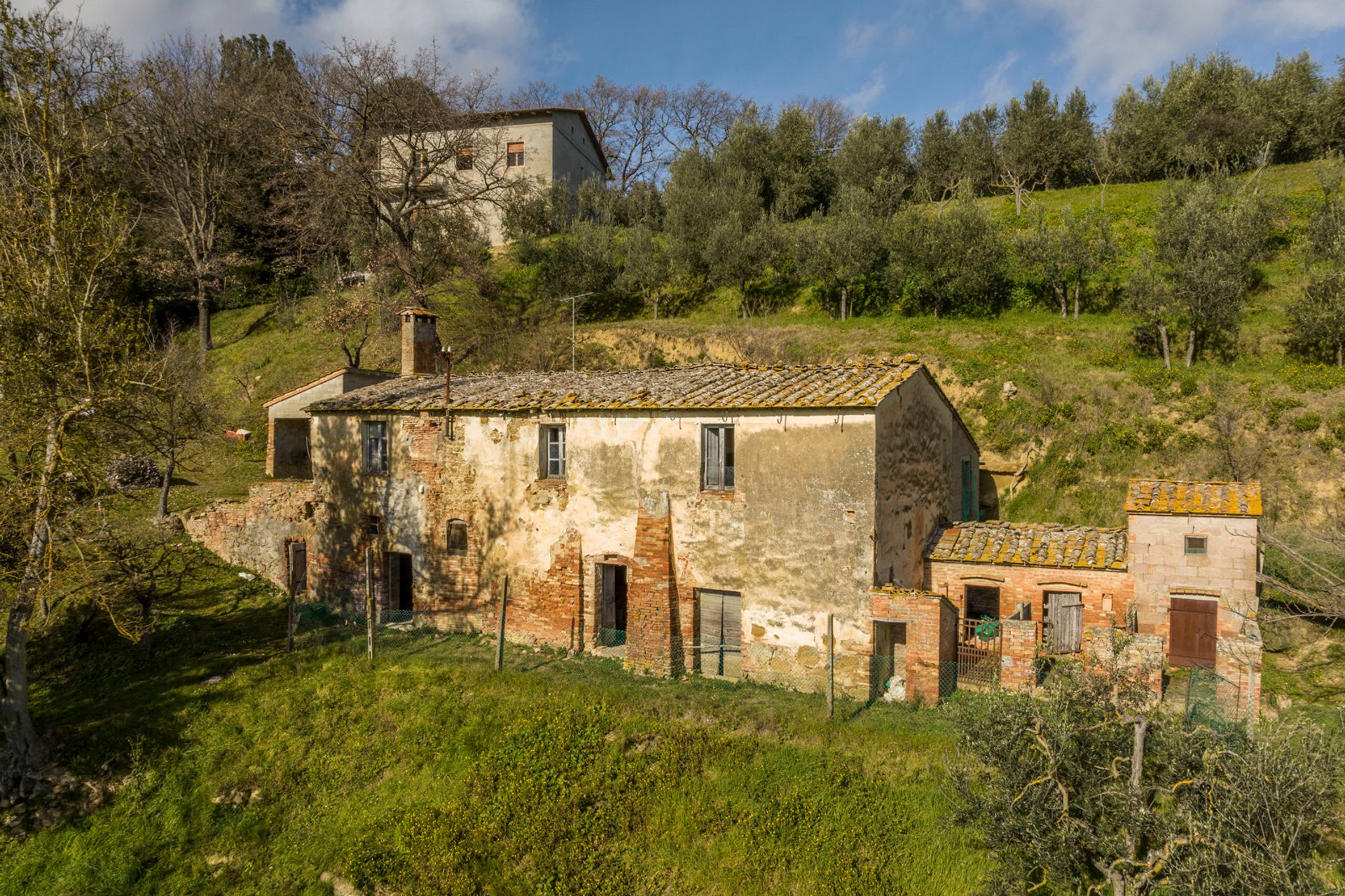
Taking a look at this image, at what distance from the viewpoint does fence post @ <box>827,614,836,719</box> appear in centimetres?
1180

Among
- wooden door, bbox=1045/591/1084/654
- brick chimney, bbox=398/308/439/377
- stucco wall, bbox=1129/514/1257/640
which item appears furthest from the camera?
brick chimney, bbox=398/308/439/377

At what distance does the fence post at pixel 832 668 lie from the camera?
1180cm

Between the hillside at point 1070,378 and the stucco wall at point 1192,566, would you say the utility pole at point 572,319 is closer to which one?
the hillside at point 1070,378

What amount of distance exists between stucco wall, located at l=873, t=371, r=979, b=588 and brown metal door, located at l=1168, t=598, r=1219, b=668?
182 inches

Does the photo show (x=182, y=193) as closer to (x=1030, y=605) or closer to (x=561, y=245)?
(x=561, y=245)

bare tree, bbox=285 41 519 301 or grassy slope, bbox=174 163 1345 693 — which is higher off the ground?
bare tree, bbox=285 41 519 301

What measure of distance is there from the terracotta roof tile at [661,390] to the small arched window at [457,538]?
258 centimetres

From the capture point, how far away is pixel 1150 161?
40.0 meters

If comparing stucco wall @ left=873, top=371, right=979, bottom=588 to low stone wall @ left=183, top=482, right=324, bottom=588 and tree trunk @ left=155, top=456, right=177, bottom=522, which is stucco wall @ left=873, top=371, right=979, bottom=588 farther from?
tree trunk @ left=155, top=456, right=177, bottom=522

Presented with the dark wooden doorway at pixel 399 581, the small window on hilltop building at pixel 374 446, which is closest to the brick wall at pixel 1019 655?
the dark wooden doorway at pixel 399 581

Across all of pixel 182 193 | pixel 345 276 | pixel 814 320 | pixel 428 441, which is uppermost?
pixel 182 193

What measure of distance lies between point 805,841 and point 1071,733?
3752mm

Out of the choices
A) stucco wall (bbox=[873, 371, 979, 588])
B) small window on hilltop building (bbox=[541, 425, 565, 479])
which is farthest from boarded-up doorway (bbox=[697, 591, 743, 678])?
small window on hilltop building (bbox=[541, 425, 565, 479])

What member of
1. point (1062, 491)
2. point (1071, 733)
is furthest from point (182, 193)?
point (1071, 733)
